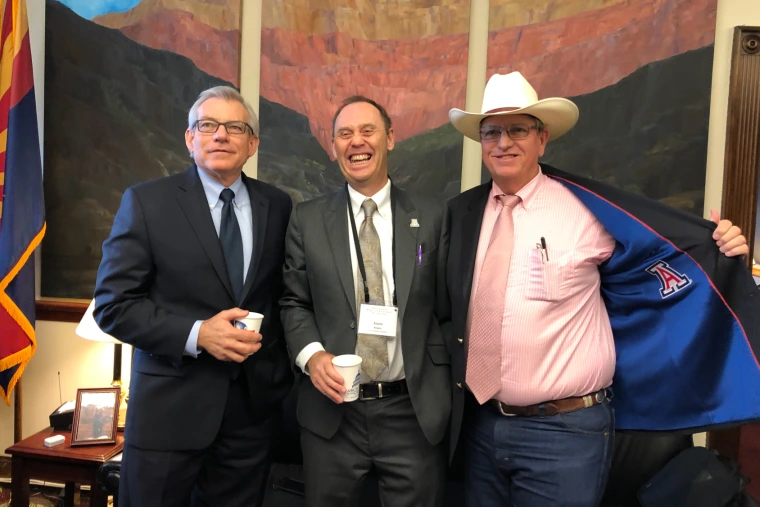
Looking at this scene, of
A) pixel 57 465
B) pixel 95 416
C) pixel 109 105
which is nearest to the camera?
pixel 57 465

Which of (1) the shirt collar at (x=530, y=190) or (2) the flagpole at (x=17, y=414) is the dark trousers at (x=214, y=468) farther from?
(2) the flagpole at (x=17, y=414)

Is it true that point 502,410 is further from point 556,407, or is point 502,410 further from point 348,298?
point 348,298

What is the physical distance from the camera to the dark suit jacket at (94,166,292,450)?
153 cm

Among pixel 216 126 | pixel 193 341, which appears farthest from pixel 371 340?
pixel 216 126

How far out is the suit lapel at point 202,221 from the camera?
5.19ft

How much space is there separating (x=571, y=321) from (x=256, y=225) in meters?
1.15

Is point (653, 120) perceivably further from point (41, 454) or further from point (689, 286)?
point (41, 454)

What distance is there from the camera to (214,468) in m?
1.70

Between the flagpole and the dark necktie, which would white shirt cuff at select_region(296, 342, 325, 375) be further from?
the flagpole

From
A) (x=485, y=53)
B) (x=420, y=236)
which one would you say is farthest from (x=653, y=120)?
(x=420, y=236)

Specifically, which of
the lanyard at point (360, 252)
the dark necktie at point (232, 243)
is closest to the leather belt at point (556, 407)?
the lanyard at point (360, 252)

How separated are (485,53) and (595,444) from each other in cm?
206

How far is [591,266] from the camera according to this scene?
1.57 m

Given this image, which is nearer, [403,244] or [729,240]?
[729,240]
